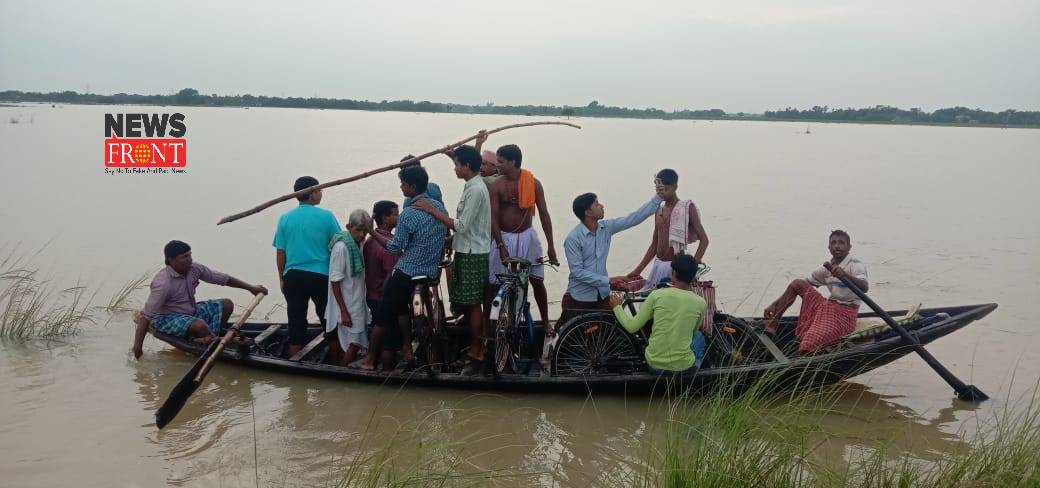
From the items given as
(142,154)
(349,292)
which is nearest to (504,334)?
(349,292)

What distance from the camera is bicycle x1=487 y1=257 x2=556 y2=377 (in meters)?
5.34

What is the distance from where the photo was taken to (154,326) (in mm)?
6215

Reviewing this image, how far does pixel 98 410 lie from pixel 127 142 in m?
24.0

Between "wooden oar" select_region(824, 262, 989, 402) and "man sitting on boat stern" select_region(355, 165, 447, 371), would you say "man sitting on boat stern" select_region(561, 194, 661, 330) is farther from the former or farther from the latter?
"wooden oar" select_region(824, 262, 989, 402)

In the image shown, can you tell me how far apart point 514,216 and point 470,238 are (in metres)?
0.77

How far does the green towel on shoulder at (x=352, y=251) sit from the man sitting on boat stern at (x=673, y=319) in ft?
5.96

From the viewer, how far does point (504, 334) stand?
5.43 metres

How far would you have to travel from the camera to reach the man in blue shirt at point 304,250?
5.82 metres

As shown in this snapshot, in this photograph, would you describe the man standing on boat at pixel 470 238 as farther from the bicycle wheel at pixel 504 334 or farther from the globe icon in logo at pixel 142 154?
the globe icon in logo at pixel 142 154

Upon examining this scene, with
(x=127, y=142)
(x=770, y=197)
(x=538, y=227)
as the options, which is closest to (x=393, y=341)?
(x=538, y=227)

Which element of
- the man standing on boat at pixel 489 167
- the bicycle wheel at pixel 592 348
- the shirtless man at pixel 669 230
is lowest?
the bicycle wheel at pixel 592 348

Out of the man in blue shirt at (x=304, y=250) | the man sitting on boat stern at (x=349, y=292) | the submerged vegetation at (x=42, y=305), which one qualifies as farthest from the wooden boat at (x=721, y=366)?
the submerged vegetation at (x=42, y=305)

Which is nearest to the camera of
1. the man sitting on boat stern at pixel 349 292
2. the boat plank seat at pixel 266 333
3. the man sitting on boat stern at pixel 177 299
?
the man sitting on boat stern at pixel 349 292

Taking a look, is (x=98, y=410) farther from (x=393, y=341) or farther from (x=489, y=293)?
(x=489, y=293)
